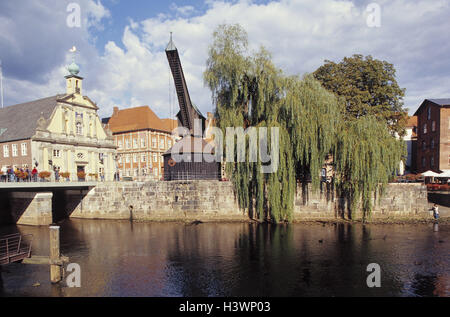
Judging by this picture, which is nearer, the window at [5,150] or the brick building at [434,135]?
the window at [5,150]

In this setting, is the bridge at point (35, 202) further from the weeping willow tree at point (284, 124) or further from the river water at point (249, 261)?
the weeping willow tree at point (284, 124)

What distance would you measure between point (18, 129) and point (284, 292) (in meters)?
37.9

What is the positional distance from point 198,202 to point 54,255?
1536cm

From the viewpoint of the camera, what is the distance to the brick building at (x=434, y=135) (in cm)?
3791

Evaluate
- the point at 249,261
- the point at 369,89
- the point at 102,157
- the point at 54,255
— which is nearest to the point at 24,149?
the point at 102,157

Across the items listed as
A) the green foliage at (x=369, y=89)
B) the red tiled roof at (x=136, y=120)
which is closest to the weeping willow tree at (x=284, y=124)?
the green foliage at (x=369, y=89)

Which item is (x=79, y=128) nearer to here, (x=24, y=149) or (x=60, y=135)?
(x=60, y=135)

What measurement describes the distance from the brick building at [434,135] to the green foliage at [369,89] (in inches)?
403

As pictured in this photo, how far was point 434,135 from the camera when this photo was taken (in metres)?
39.8
